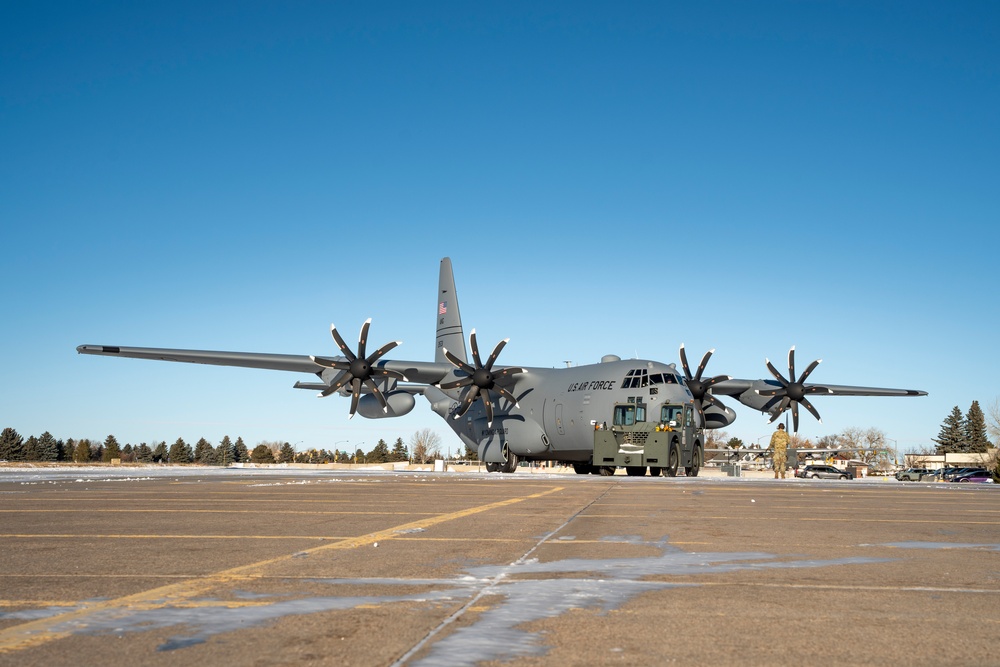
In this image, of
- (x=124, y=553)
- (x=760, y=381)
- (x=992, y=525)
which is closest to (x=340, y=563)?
(x=124, y=553)

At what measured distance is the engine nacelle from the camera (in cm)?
3766

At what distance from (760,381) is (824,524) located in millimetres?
34229

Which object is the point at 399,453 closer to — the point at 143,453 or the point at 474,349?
the point at 143,453

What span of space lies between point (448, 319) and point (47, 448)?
10349cm

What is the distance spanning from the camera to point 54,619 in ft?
13.5

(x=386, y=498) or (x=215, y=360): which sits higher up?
(x=215, y=360)

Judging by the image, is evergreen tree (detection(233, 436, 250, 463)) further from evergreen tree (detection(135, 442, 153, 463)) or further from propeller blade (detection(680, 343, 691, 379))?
propeller blade (detection(680, 343, 691, 379))

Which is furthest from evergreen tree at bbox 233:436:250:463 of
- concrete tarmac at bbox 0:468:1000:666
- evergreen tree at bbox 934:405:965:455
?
concrete tarmac at bbox 0:468:1000:666

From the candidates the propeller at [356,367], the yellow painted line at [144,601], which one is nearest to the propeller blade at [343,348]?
the propeller at [356,367]

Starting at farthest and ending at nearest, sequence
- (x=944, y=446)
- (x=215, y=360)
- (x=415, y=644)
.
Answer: (x=944, y=446) < (x=215, y=360) < (x=415, y=644)

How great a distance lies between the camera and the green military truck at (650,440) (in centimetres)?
3278

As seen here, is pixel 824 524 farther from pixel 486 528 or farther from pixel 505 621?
pixel 505 621

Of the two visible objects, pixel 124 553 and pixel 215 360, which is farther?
pixel 215 360

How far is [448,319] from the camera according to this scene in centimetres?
4931
